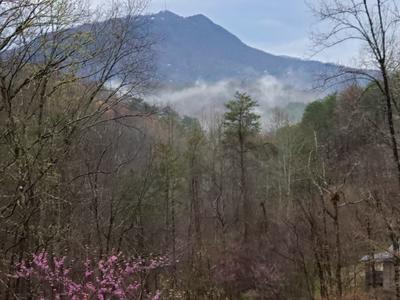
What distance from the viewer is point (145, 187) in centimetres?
1844

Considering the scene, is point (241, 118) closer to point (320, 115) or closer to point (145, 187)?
point (320, 115)

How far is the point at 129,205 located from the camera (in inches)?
688

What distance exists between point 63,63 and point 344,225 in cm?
1636

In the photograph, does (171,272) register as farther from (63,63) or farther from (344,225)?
(63,63)

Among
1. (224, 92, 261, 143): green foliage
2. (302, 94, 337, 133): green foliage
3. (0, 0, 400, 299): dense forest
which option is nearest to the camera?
→ (0, 0, 400, 299): dense forest

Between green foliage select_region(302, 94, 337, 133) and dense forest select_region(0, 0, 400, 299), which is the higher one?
green foliage select_region(302, 94, 337, 133)

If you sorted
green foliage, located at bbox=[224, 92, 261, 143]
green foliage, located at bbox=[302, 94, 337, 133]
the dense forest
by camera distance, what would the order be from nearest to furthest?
the dense forest
green foliage, located at bbox=[224, 92, 261, 143]
green foliage, located at bbox=[302, 94, 337, 133]

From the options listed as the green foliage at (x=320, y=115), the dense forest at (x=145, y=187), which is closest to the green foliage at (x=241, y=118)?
the dense forest at (x=145, y=187)

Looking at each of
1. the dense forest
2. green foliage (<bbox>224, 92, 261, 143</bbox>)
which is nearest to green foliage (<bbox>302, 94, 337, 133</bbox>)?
the dense forest

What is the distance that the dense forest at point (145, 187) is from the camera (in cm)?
812

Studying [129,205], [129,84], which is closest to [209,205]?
[129,205]

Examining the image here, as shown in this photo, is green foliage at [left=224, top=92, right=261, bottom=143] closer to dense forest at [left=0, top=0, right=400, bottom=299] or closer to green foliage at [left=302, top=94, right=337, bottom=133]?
dense forest at [left=0, top=0, right=400, bottom=299]

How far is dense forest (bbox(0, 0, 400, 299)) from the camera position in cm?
812

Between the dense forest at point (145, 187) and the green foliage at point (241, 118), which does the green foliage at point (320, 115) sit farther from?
the green foliage at point (241, 118)
